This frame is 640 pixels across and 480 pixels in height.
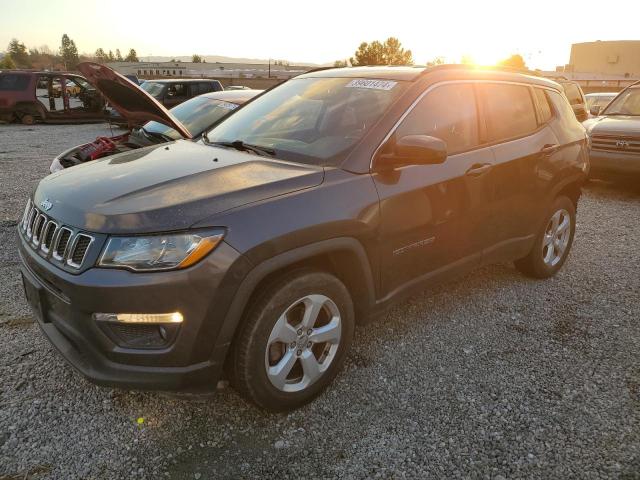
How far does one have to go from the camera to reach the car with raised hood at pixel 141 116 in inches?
171

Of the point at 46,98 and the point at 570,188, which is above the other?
the point at 46,98

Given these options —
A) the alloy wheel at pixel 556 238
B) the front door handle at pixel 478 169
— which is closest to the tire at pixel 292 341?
the front door handle at pixel 478 169

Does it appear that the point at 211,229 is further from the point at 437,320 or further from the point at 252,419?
the point at 437,320

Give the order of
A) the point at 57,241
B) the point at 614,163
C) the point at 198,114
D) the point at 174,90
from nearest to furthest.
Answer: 1. the point at 57,241
2. the point at 198,114
3. the point at 614,163
4. the point at 174,90

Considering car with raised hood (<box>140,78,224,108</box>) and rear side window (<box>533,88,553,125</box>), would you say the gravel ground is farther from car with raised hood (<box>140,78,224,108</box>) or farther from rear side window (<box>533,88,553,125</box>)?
car with raised hood (<box>140,78,224,108</box>)

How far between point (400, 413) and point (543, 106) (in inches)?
116

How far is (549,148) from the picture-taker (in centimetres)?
409

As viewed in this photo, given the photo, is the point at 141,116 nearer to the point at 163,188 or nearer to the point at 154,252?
the point at 163,188

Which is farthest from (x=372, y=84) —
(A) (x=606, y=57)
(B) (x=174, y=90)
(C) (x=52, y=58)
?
(C) (x=52, y=58)

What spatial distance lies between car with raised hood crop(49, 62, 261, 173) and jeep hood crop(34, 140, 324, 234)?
979 millimetres

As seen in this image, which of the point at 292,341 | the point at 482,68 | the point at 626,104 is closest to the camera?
the point at 292,341

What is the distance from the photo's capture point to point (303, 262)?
8.45ft

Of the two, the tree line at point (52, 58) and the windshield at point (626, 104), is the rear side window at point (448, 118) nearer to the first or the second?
the windshield at point (626, 104)

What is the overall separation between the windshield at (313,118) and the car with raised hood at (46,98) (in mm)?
14799
